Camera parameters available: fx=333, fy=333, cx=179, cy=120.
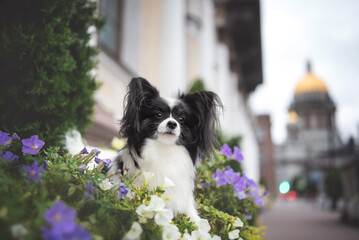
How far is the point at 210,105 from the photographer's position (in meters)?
2.32

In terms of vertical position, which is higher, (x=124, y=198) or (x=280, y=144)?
(x=280, y=144)

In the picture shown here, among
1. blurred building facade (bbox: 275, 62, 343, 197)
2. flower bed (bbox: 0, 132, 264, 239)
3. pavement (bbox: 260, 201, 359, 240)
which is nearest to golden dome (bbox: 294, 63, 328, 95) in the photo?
blurred building facade (bbox: 275, 62, 343, 197)

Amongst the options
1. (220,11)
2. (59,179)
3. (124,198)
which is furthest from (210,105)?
(220,11)

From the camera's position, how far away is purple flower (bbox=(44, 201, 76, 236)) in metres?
1.03

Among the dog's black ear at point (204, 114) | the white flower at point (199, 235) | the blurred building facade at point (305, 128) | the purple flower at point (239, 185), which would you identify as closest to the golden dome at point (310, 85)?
the blurred building facade at point (305, 128)

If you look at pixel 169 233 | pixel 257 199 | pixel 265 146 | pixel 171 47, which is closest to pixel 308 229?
pixel 171 47

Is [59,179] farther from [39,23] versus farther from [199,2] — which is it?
[199,2]

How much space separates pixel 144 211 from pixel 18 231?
58cm

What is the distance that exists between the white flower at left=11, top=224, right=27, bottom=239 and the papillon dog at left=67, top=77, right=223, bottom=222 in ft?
3.28

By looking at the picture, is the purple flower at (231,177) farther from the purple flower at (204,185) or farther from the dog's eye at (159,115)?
the dog's eye at (159,115)

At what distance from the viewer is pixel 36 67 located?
2379 mm

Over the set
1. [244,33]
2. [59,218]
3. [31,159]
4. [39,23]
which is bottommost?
[59,218]

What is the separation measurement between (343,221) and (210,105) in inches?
452

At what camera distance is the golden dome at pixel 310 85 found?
8426 cm
